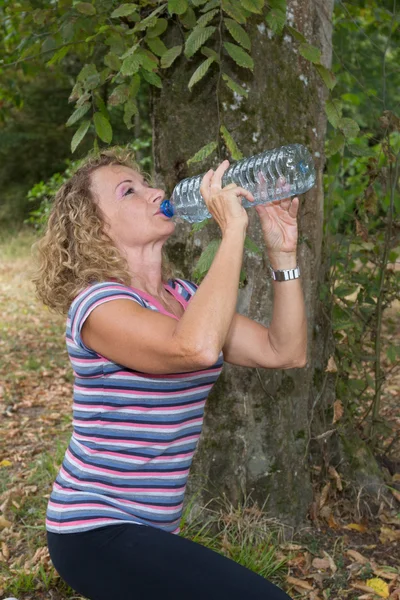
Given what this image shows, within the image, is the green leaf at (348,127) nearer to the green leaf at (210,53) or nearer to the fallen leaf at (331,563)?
the green leaf at (210,53)

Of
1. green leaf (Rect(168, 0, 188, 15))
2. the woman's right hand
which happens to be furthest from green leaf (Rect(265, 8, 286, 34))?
the woman's right hand

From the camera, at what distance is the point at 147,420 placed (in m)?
2.29

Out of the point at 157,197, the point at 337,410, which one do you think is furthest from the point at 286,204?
the point at 337,410

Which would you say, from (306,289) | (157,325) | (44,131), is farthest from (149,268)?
(44,131)

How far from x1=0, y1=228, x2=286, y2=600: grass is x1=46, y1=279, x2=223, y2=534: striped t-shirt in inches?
52.0

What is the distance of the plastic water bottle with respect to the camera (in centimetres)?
323

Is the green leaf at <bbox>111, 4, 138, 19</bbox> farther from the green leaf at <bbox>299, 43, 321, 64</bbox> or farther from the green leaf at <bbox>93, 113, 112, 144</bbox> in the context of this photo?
the green leaf at <bbox>299, 43, 321, 64</bbox>

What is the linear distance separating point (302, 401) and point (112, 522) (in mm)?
1857

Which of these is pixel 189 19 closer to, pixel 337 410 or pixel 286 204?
pixel 286 204

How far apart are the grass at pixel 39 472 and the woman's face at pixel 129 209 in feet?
5.56

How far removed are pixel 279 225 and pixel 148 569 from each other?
1254mm

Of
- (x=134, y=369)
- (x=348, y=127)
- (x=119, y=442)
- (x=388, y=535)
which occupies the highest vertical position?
(x=348, y=127)

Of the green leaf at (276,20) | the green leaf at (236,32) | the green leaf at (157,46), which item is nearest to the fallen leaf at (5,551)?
the green leaf at (157,46)

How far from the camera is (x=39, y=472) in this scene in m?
4.79
